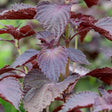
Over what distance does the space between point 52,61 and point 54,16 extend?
117 mm

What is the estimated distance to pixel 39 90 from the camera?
0.73 m

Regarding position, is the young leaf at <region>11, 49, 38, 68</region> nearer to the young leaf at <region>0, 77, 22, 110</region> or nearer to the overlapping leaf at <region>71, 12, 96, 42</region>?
the young leaf at <region>0, 77, 22, 110</region>

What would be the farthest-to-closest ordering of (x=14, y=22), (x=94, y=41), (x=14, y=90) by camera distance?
1. (x=94, y=41)
2. (x=14, y=22)
3. (x=14, y=90)

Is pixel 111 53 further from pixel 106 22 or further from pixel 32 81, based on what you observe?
pixel 32 81

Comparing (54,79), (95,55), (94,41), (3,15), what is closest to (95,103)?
(54,79)

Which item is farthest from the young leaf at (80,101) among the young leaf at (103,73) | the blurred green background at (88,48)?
the blurred green background at (88,48)

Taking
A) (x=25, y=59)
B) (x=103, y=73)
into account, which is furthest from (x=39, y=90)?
(x=103, y=73)

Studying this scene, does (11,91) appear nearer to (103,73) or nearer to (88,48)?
(103,73)

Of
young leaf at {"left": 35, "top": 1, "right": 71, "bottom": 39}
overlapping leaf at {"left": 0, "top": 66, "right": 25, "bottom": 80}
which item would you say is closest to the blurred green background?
overlapping leaf at {"left": 0, "top": 66, "right": 25, "bottom": 80}

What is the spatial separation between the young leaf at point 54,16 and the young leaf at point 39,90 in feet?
0.51

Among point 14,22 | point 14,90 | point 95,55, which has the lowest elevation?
point 95,55

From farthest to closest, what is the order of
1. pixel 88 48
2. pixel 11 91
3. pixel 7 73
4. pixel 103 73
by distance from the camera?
pixel 88 48
pixel 7 73
pixel 103 73
pixel 11 91

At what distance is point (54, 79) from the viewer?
Answer: 2.02ft

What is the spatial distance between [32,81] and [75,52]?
0.51 feet
